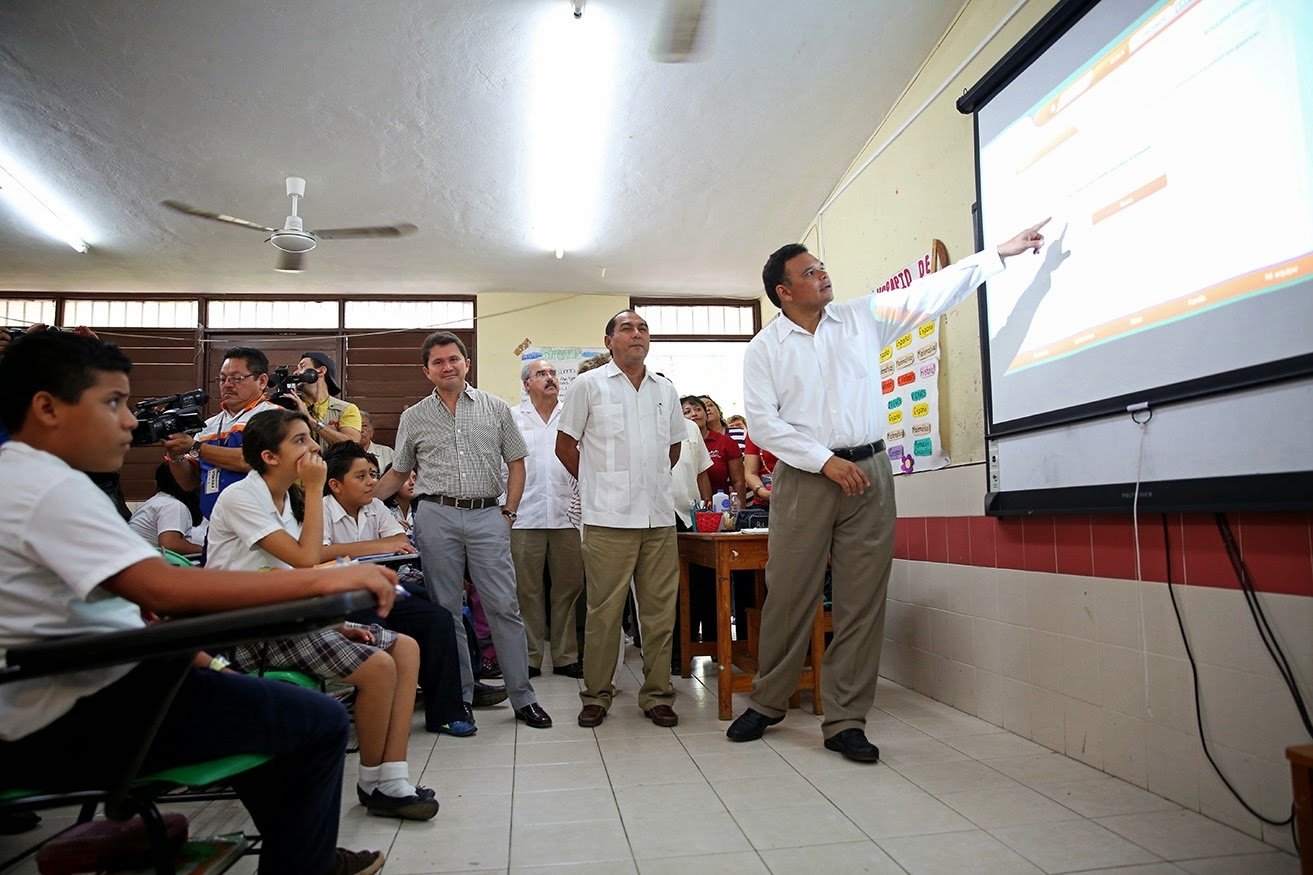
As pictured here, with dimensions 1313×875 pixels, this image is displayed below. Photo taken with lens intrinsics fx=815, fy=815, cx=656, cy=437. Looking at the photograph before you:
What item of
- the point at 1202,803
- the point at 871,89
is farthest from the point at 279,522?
the point at 871,89

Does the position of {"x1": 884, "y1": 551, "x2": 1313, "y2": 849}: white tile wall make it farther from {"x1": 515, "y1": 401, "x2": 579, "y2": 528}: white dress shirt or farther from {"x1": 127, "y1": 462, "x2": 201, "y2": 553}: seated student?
{"x1": 127, "y1": 462, "x2": 201, "y2": 553}: seated student

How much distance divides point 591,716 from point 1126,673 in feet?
5.82

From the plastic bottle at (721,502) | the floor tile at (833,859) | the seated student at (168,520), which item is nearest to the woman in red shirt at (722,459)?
the plastic bottle at (721,502)

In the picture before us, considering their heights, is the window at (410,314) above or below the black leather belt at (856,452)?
above

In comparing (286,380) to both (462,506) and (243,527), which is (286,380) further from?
(243,527)

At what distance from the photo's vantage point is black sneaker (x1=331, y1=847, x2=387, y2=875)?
167 cm

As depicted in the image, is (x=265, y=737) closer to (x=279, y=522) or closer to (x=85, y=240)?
(x=279, y=522)

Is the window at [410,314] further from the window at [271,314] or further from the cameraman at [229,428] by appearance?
the cameraman at [229,428]

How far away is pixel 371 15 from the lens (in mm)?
3631

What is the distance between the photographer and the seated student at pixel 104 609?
3.69ft

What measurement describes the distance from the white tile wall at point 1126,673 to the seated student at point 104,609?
1893 millimetres

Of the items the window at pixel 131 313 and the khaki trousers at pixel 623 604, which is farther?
the window at pixel 131 313

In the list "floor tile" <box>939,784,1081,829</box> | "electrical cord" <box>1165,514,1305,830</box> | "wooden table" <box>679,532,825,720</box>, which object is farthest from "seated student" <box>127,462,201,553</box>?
"electrical cord" <box>1165,514,1305,830</box>

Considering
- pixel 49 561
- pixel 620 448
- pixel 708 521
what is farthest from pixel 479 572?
pixel 49 561
